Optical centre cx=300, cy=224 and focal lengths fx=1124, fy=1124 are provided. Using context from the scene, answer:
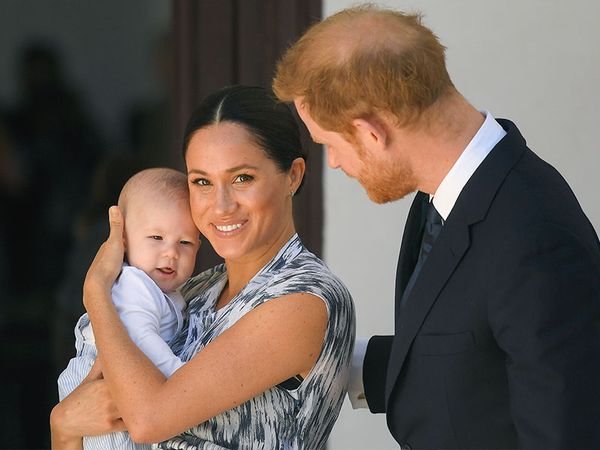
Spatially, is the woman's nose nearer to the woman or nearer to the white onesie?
the woman

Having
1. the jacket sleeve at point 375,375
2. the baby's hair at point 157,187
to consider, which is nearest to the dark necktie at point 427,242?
the jacket sleeve at point 375,375

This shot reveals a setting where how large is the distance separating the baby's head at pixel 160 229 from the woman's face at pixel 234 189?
75mm

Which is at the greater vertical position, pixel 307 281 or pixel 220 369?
pixel 307 281

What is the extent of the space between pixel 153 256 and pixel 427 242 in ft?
2.38

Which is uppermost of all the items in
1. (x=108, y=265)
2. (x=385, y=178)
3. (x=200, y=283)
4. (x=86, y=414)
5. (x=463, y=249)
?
(x=385, y=178)

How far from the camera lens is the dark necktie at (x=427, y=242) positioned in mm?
2257

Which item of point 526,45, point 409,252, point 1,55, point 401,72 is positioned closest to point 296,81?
point 401,72

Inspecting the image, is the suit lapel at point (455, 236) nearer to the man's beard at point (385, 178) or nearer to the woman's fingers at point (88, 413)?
the man's beard at point (385, 178)

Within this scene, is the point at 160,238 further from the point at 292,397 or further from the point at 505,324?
the point at 505,324

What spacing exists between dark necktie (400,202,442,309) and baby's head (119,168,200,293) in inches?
24.7

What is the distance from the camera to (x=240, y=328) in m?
2.37

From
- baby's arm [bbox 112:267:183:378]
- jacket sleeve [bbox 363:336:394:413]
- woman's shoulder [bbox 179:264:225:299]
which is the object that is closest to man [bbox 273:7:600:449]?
jacket sleeve [bbox 363:336:394:413]

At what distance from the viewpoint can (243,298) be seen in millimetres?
2547

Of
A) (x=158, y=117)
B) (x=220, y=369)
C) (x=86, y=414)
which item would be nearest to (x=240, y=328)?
(x=220, y=369)
